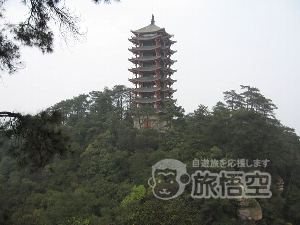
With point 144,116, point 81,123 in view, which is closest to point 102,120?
point 81,123

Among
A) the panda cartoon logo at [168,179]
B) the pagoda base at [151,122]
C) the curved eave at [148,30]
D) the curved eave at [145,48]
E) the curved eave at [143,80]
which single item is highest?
the curved eave at [148,30]

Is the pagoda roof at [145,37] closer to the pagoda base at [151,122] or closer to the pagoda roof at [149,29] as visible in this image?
the pagoda roof at [149,29]

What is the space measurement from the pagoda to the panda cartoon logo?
630 centimetres

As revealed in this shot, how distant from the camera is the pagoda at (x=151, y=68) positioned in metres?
18.8

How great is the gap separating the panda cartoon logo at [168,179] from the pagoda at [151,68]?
20.7ft

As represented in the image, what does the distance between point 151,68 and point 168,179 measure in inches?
394

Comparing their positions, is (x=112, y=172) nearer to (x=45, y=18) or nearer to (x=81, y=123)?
(x=81, y=123)

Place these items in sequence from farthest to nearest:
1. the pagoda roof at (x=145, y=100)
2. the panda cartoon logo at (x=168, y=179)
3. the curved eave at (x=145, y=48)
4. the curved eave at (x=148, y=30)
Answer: the curved eave at (x=148, y=30), the curved eave at (x=145, y=48), the pagoda roof at (x=145, y=100), the panda cartoon logo at (x=168, y=179)

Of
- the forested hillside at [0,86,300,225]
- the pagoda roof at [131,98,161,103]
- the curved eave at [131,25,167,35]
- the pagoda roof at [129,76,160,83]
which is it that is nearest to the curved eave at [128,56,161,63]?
the pagoda roof at [129,76,160,83]

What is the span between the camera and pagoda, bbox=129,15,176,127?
18.8 meters

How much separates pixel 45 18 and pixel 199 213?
886cm

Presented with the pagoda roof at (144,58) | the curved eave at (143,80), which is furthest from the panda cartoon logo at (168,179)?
the pagoda roof at (144,58)

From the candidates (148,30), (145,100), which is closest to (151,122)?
(145,100)

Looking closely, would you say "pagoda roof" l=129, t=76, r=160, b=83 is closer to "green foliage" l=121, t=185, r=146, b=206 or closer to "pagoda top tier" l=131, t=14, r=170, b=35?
"pagoda top tier" l=131, t=14, r=170, b=35
